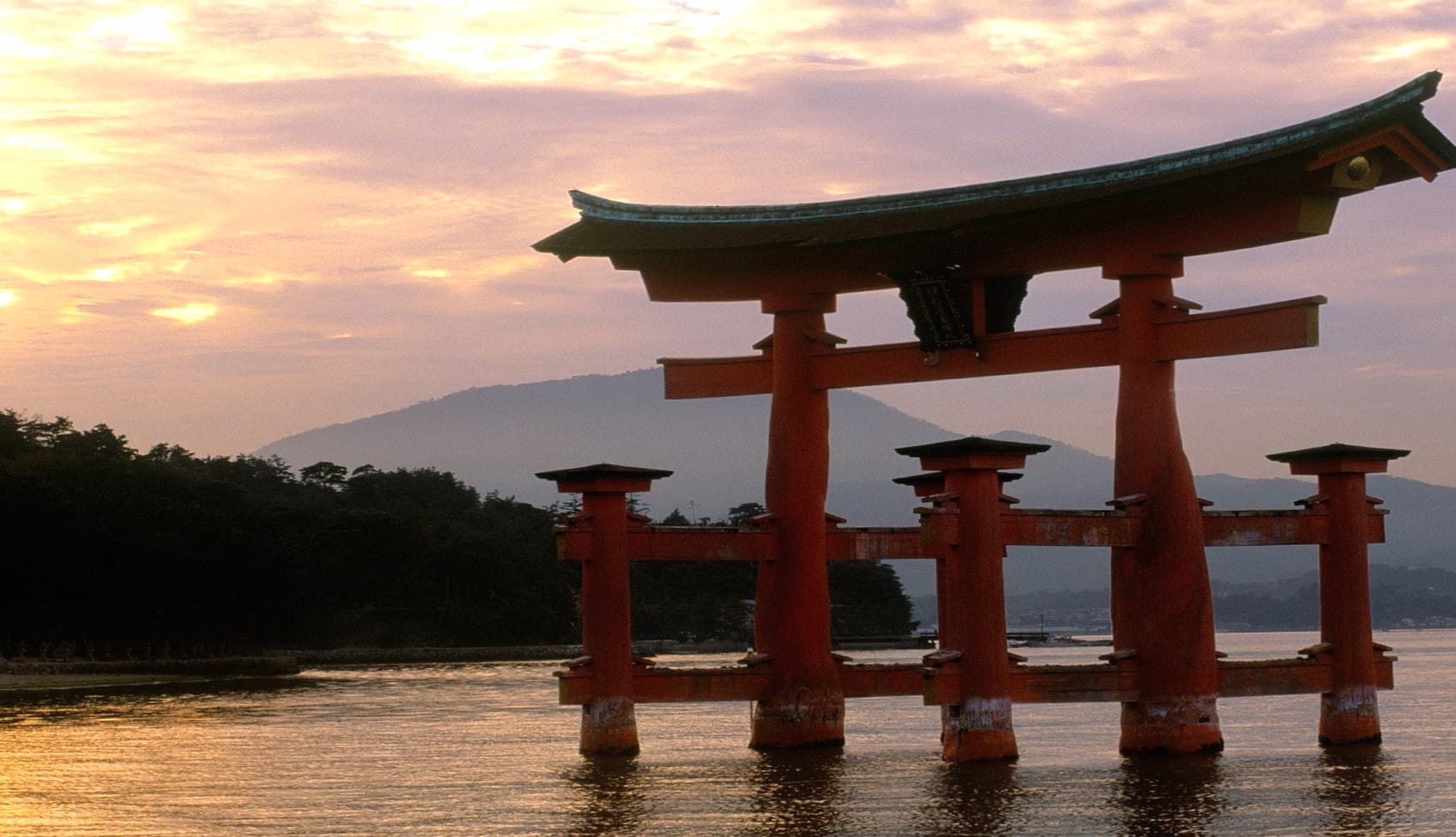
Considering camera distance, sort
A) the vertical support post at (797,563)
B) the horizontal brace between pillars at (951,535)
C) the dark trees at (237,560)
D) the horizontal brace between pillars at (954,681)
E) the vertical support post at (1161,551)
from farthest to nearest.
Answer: the dark trees at (237,560)
the vertical support post at (797,563)
the vertical support post at (1161,551)
the horizontal brace between pillars at (954,681)
the horizontal brace between pillars at (951,535)

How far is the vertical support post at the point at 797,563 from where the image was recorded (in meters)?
29.7

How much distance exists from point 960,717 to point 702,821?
4.72 metres

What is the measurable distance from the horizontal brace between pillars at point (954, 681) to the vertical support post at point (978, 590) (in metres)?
0.26

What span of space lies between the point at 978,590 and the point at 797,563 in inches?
189

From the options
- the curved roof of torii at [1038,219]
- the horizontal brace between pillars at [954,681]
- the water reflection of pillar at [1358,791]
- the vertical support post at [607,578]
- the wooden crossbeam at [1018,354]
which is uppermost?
the curved roof of torii at [1038,219]

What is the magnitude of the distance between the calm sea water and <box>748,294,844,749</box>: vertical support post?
657 mm

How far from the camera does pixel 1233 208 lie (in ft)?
86.1

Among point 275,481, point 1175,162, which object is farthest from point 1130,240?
point 275,481

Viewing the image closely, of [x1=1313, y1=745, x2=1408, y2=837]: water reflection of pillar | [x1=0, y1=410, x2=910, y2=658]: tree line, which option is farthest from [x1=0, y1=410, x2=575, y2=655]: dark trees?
[x1=1313, y1=745, x2=1408, y2=837]: water reflection of pillar

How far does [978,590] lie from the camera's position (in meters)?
25.6

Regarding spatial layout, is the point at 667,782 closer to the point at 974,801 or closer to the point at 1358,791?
the point at 974,801

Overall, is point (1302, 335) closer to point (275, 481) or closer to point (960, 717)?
point (960, 717)

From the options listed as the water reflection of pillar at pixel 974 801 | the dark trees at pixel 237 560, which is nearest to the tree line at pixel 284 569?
the dark trees at pixel 237 560

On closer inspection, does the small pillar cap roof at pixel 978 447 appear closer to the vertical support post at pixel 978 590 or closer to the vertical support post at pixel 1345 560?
the vertical support post at pixel 978 590
